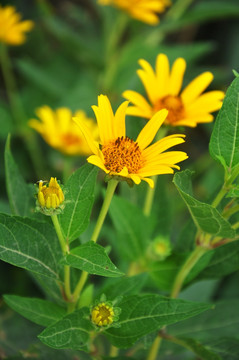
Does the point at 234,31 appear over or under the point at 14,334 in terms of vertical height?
over

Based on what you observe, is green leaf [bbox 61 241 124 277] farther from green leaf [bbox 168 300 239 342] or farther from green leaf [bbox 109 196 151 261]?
green leaf [bbox 168 300 239 342]


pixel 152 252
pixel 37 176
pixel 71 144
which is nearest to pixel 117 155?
pixel 152 252

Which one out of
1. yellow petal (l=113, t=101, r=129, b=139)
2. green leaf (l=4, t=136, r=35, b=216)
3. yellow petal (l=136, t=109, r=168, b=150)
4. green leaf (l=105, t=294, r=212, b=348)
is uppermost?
green leaf (l=4, t=136, r=35, b=216)

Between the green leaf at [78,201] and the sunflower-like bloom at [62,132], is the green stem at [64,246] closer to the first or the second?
the green leaf at [78,201]

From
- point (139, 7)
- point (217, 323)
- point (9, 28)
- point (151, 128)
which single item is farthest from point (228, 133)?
point (9, 28)

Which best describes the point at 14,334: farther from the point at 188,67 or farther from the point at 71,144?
the point at 188,67

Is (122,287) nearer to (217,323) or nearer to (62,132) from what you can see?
(217,323)

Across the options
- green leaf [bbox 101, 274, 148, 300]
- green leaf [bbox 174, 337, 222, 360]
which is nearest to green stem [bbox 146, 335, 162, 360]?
green leaf [bbox 174, 337, 222, 360]
